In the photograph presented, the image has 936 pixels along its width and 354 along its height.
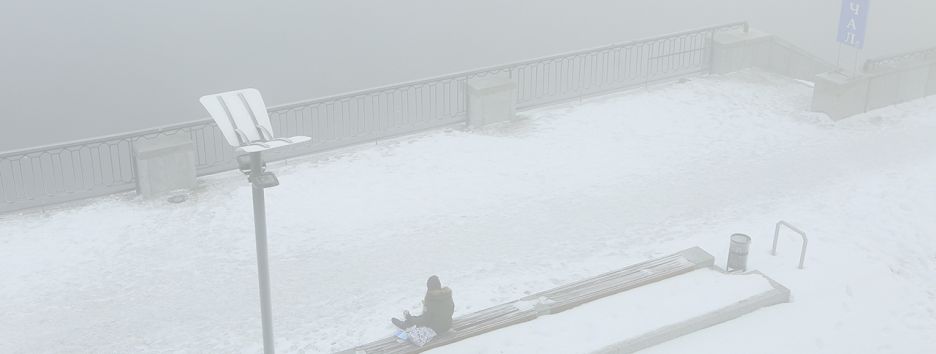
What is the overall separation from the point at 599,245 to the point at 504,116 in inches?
203

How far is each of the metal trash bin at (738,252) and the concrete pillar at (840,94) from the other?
22.8 ft

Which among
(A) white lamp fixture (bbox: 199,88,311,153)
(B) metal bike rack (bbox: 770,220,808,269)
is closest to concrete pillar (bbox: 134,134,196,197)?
(A) white lamp fixture (bbox: 199,88,311,153)

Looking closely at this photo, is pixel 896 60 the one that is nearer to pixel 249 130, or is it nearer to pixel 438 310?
pixel 438 310

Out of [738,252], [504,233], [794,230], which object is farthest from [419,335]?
[794,230]

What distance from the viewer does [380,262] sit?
44.5ft

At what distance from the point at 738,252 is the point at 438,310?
423 cm

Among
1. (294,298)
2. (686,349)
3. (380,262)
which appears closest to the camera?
(686,349)

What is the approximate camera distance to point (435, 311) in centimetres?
1130

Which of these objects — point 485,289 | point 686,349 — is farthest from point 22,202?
point 686,349

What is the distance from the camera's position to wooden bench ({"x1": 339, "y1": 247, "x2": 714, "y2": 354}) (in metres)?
11.4

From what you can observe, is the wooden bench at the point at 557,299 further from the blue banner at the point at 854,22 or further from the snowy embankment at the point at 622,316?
the blue banner at the point at 854,22

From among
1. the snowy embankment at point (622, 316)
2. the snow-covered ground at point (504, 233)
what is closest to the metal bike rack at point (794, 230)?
the snow-covered ground at point (504, 233)

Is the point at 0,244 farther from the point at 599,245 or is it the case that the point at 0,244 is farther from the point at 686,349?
the point at 686,349

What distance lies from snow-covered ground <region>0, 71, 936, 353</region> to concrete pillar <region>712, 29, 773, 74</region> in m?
2.68
